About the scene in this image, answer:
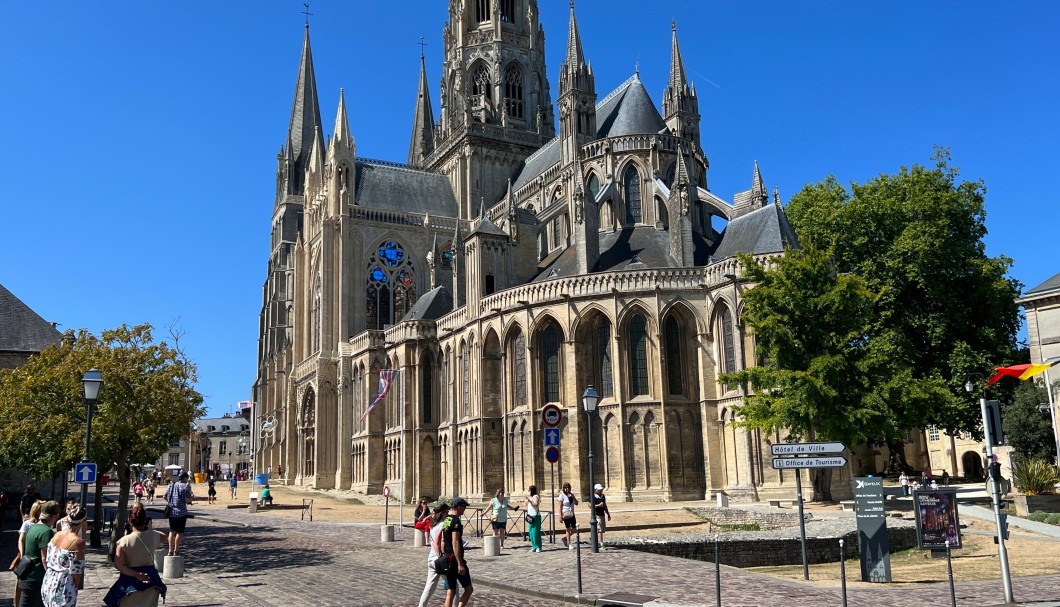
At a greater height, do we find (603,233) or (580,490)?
(603,233)

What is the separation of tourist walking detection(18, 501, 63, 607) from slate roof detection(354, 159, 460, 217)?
51.9 m

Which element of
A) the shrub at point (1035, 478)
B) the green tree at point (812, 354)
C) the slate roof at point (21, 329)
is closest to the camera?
the shrub at point (1035, 478)

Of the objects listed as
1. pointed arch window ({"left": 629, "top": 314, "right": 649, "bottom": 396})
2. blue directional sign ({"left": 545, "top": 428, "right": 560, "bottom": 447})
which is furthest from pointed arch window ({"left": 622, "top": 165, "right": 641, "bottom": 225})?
blue directional sign ({"left": 545, "top": 428, "right": 560, "bottom": 447})

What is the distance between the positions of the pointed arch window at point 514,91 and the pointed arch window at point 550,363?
31.6 meters

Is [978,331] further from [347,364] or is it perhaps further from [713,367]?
[347,364]

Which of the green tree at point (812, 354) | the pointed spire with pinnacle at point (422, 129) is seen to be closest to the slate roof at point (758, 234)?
the green tree at point (812, 354)

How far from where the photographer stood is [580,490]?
38.4 meters

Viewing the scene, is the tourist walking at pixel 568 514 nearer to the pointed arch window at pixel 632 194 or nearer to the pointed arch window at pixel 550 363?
the pointed arch window at pixel 550 363

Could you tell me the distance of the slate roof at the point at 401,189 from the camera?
62781mm

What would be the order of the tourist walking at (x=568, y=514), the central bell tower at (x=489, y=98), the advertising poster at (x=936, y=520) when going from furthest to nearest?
the central bell tower at (x=489, y=98), the tourist walking at (x=568, y=514), the advertising poster at (x=936, y=520)

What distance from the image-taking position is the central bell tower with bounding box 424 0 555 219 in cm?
6519

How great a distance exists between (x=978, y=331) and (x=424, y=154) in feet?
179

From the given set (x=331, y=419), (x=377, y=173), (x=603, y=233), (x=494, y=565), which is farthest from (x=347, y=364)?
(x=494, y=565)

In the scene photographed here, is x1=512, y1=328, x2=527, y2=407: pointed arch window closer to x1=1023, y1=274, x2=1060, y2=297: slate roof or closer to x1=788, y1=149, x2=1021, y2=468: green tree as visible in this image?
x1=788, y1=149, x2=1021, y2=468: green tree
